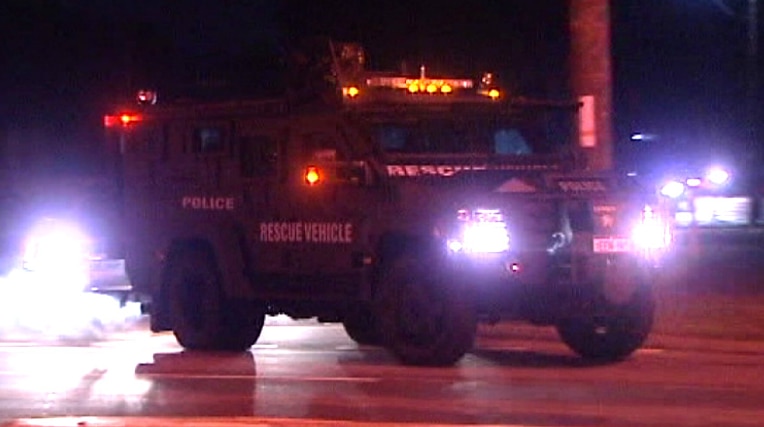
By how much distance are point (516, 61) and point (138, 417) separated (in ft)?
99.8

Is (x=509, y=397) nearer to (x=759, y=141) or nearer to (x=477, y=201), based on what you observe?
(x=477, y=201)

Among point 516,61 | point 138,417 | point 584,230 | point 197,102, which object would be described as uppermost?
point 516,61

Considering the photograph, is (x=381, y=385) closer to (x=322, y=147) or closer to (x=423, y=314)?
(x=423, y=314)

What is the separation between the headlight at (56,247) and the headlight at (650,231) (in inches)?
281

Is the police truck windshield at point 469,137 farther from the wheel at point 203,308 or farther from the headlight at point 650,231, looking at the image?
the wheel at point 203,308

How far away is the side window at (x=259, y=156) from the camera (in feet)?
60.2

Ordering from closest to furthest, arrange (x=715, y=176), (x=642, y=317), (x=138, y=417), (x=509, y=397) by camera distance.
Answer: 1. (x=138, y=417)
2. (x=509, y=397)
3. (x=642, y=317)
4. (x=715, y=176)

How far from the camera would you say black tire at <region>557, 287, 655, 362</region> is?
57.5 feet

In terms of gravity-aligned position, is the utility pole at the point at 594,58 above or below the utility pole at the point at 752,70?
below

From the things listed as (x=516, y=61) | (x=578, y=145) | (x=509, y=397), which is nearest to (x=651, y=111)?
(x=516, y=61)

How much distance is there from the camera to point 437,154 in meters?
17.5

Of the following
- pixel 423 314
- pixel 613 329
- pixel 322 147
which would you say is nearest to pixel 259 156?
pixel 322 147

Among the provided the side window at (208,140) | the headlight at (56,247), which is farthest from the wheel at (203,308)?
the headlight at (56,247)

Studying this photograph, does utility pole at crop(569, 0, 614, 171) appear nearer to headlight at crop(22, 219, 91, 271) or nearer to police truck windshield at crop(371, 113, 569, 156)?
police truck windshield at crop(371, 113, 569, 156)
